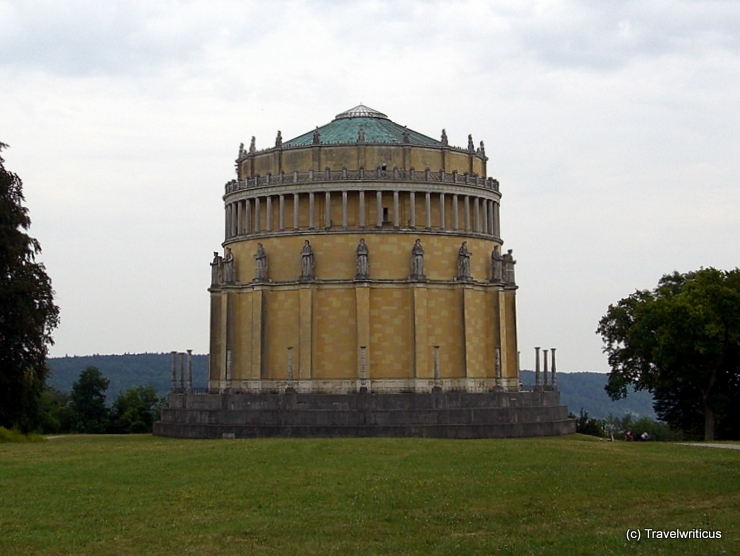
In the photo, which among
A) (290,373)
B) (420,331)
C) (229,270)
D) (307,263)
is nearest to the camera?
(290,373)

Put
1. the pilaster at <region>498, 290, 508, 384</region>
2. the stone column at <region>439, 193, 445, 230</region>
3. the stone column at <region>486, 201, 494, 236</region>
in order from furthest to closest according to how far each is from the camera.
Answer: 1. the stone column at <region>486, 201, 494, 236</region>
2. the pilaster at <region>498, 290, 508, 384</region>
3. the stone column at <region>439, 193, 445, 230</region>

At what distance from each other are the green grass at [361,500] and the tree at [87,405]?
139 feet

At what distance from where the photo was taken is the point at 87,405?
260 ft

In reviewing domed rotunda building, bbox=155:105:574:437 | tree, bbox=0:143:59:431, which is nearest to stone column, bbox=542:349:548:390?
domed rotunda building, bbox=155:105:574:437

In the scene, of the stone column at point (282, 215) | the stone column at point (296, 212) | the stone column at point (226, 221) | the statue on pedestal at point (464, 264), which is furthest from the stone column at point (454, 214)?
the stone column at point (226, 221)

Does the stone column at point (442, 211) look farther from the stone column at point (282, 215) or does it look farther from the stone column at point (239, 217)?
the stone column at point (239, 217)

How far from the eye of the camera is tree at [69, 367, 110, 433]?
78.6 metres

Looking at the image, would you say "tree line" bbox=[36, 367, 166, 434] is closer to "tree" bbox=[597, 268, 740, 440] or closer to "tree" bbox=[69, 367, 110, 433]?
"tree" bbox=[69, 367, 110, 433]

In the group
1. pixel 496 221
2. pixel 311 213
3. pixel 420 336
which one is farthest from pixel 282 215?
pixel 496 221

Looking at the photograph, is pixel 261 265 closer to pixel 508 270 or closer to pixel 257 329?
pixel 257 329

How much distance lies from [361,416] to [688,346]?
63.7 ft

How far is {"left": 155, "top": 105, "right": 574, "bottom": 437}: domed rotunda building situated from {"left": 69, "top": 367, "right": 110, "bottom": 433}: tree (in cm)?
2204

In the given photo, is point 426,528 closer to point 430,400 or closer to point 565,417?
point 430,400

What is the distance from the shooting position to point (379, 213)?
5725cm
